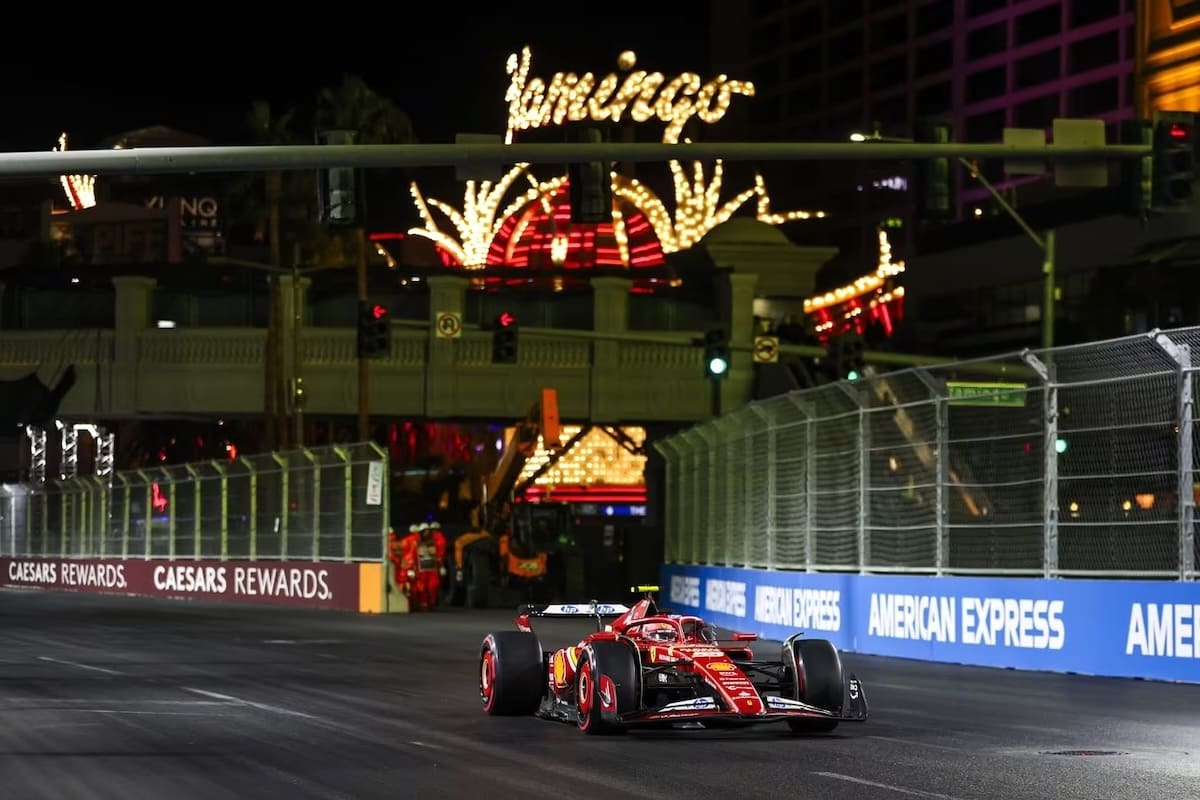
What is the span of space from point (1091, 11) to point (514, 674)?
11423 cm

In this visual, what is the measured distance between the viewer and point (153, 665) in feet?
68.0

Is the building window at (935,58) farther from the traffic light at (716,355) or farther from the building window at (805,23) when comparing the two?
the traffic light at (716,355)

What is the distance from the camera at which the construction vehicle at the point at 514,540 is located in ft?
135

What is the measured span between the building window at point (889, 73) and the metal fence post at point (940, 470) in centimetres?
11838

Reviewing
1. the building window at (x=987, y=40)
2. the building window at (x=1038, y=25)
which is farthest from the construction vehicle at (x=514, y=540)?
the building window at (x=987, y=40)

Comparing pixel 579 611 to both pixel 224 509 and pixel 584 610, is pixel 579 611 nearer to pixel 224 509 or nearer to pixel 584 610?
pixel 584 610

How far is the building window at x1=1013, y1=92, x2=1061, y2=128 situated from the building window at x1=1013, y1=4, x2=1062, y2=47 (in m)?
3.68

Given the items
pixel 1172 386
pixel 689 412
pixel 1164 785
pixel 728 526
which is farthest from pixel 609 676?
pixel 689 412

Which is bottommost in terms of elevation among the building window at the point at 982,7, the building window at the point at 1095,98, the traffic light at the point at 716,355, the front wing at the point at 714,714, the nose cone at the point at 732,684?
the front wing at the point at 714,714

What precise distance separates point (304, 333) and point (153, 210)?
7065 cm

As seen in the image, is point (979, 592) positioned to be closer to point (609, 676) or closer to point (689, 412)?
point (609, 676)

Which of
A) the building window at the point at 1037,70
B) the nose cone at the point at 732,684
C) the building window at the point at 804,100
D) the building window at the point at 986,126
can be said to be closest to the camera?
the nose cone at the point at 732,684

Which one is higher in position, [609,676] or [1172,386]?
[1172,386]

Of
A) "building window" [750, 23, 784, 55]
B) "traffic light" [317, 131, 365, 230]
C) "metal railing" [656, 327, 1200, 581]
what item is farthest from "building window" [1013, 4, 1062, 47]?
"traffic light" [317, 131, 365, 230]
